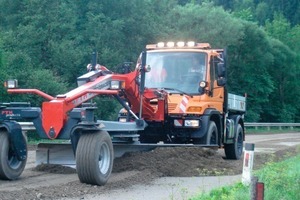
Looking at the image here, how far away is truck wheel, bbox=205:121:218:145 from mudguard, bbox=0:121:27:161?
5.10 m

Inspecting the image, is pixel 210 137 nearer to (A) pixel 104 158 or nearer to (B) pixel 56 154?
(B) pixel 56 154

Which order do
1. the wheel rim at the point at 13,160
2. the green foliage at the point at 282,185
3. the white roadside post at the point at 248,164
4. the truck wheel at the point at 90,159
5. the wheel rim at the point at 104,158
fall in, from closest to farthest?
1. the green foliage at the point at 282,185
2. the white roadside post at the point at 248,164
3. the truck wheel at the point at 90,159
4. the wheel rim at the point at 104,158
5. the wheel rim at the point at 13,160

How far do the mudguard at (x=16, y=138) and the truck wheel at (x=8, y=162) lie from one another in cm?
9

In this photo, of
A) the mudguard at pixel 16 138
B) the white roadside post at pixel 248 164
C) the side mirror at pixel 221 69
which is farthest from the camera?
the side mirror at pixel 221 69

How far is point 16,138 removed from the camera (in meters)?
12.4

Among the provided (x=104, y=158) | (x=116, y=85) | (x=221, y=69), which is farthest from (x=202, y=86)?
(x=104, y=158)

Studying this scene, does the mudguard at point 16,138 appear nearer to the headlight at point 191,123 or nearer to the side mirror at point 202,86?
the headlight at point 191,123

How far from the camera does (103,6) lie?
3912 centimetres

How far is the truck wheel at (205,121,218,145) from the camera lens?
16.1m

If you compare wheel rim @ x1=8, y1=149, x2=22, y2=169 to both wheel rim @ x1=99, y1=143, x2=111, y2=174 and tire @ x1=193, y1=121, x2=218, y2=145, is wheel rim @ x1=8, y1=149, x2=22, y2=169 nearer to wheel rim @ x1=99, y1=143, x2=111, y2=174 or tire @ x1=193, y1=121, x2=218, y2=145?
wheel rim @ x1=99, y1=143, x2=111, y2=174

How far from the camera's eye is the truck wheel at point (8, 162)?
12052mm

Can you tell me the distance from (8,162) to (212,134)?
5.94 meters

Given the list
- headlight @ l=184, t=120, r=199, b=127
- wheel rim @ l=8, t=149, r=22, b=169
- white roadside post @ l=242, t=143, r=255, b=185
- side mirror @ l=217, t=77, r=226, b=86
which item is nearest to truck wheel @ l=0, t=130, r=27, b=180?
wheel rim @ l=8, t=149, r=22, b=169

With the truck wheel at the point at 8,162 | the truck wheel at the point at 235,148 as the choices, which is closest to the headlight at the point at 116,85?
the truck wheel at the point at 8,162
